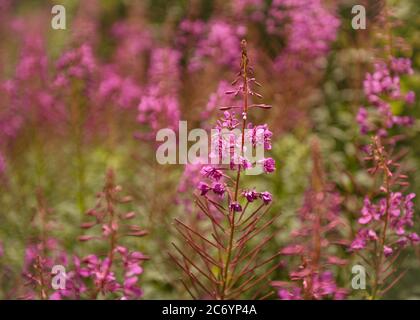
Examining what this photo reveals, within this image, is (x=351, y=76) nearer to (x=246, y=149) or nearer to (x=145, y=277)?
(x=145, y=277)

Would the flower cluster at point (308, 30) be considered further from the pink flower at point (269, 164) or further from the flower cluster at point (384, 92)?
the pink flower at point (269, 164)

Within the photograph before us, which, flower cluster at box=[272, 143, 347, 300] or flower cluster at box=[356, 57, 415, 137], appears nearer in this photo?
flower cluster at box=[272, 143, 347, 300]

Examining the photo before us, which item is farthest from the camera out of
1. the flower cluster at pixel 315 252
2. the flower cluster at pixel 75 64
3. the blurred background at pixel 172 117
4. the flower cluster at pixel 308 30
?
the flower cluster at pixel 308 30

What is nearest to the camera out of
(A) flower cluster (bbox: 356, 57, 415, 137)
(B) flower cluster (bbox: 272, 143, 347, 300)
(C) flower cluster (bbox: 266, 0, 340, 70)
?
(B) flower cluster (bbox: 272, 143, 347, 300)

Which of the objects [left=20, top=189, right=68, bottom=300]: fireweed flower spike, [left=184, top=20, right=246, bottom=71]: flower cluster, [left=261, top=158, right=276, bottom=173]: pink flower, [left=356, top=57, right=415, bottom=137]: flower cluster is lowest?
[left=20, top=189, right=68, bottom=300]: fireweed flower spike

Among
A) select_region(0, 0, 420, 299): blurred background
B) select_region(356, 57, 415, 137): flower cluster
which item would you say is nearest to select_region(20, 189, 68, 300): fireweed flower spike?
select_region(0, 0, 420, 299): blurred background

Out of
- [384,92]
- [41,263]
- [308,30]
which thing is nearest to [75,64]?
[308,30]

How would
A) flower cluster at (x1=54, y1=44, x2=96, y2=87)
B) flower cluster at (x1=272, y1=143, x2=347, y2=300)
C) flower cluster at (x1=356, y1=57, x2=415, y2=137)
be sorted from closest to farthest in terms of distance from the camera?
1. flower cluster at (x1=272, y1=143, x2=347, y2=300)
2. flower cluster at (x1=356, y1=57, x2=415, y2=137)
3. flower cluster at (x1=54, y1=44, x2=96, y2=87)

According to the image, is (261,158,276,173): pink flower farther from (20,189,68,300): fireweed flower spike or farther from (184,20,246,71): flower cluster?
(184,20,246,71): flower cluster

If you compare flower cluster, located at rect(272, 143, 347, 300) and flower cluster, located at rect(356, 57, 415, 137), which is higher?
flower cluster, located at rect(356, 57, 415, 137)

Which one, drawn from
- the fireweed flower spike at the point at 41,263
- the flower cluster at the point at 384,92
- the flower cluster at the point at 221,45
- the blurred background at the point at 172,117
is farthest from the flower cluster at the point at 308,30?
the fireweed flower spike at the point at 41,263

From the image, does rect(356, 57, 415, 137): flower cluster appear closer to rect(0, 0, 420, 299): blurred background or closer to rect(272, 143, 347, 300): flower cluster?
rect(0, 0, 420, 299): blurred background

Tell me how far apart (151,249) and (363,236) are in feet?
4.69

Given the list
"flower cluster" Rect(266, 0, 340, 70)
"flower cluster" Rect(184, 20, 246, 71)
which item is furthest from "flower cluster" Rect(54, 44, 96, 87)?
"flower cluster" Rect(266, 0, 340, 70)
